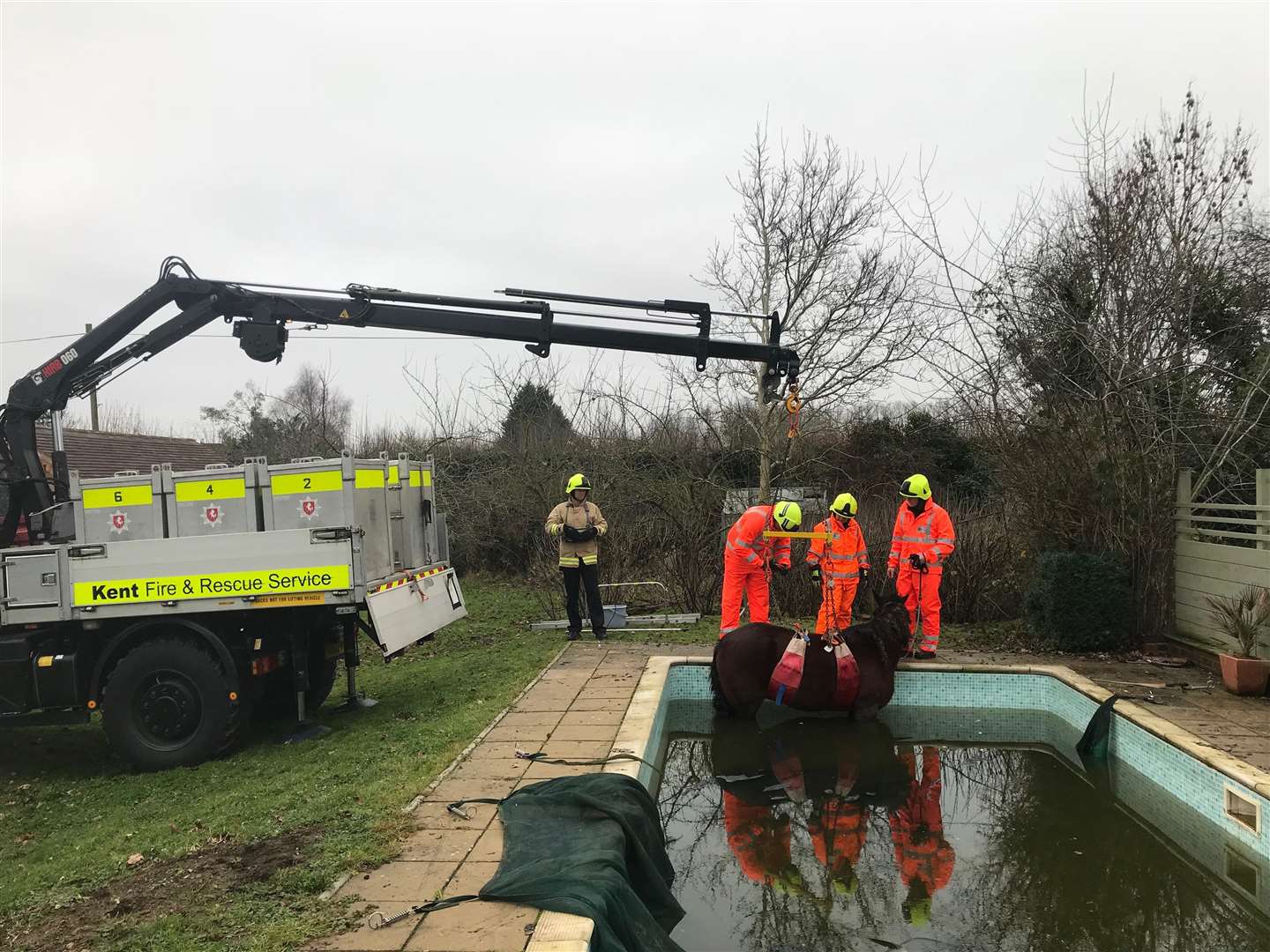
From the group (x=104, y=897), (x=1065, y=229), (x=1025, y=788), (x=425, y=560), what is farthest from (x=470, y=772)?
(x=1065, y=229)

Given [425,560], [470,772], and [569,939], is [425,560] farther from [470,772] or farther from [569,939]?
[569,939]

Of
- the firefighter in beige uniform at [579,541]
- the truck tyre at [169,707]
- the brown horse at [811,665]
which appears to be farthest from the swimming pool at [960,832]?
the truck tyre at [169,707]

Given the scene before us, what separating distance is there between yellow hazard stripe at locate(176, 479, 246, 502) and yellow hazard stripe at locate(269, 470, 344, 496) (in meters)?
0.27

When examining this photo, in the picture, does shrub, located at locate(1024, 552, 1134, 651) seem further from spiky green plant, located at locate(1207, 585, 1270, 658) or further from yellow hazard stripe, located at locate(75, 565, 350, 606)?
yellow hazard stripe, located at locate(75, 565, 350, 606)

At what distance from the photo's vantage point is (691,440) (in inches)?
632

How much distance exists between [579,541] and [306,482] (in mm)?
3648

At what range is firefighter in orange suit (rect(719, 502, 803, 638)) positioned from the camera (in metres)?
8.59

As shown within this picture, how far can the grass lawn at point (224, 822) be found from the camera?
12.0 feet

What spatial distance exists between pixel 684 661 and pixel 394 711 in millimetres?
2735

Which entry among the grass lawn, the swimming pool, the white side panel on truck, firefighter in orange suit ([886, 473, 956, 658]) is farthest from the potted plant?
the white side panel on truck

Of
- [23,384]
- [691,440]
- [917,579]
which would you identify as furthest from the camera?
[691,440]

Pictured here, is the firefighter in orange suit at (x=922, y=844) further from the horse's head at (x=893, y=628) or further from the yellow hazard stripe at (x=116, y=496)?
the yellow hazard stripe at (x=116, y=496)

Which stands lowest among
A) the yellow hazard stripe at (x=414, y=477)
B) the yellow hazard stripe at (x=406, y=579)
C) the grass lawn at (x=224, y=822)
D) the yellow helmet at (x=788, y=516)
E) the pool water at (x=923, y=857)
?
the pool water at (x=923, y=857)

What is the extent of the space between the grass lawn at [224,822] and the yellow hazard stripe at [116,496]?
210 centimetres
